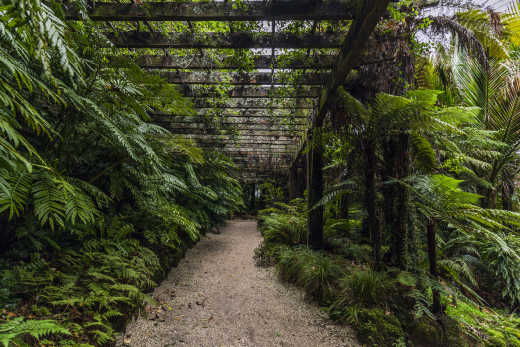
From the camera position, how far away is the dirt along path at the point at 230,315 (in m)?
1.89

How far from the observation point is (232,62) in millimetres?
2883

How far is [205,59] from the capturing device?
3051mm

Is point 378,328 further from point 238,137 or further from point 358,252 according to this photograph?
point 238,137

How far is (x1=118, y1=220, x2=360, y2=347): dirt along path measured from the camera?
1894 millimetres

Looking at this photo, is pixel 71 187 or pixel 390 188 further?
pixel 390 188

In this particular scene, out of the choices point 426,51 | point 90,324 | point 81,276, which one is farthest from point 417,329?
point 81,276

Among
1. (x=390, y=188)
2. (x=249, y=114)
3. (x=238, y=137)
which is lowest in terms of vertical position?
(x=390, y=188)

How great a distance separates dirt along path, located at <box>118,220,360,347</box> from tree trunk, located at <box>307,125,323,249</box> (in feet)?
2.90

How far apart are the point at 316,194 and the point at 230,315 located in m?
2.25

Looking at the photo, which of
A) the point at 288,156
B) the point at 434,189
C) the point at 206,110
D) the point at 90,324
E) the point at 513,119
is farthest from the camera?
the point at 288,156

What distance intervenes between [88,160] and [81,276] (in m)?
1.14

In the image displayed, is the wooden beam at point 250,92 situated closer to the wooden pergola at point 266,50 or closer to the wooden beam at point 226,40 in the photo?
the wooden pergola at point 266,50

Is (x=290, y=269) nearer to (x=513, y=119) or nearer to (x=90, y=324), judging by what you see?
(x=90, y=324)

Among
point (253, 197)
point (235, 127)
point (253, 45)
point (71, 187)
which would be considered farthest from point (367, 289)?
point (253, 197)
